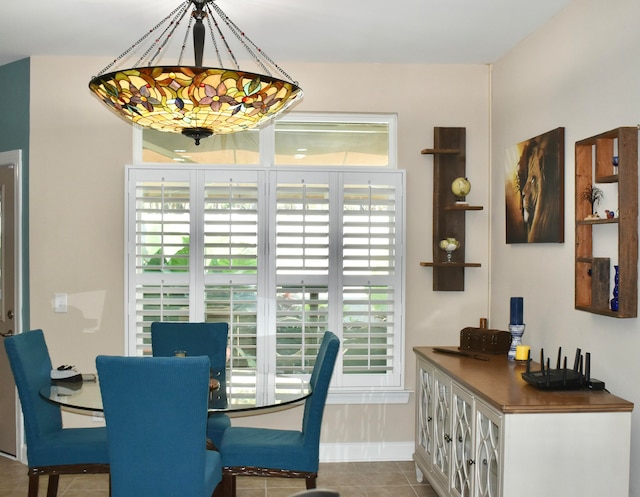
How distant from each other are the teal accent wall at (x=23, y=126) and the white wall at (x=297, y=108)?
0.21 ft

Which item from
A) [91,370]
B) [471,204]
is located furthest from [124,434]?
[471,204]

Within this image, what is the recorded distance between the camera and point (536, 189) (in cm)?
384

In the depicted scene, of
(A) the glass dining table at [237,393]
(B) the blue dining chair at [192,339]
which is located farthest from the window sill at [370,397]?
(A) the glass dining table at [237,393]

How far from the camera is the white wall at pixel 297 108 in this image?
4629mm

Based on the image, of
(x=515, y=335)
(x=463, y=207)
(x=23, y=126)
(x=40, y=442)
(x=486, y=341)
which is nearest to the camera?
(x=40, y=442)

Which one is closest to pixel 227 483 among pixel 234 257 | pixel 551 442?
pixel 551 442

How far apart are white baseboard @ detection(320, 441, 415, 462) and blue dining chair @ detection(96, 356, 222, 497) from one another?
6.42ft

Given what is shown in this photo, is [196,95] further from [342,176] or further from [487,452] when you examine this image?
[342,176]

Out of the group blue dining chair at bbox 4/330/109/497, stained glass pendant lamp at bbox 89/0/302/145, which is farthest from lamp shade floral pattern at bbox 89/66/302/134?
blue dining chair at bbox 4/330/109/497

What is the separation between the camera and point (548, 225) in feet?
12.1

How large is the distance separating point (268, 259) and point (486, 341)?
57.2 inches

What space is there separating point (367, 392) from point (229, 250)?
4.21 ft

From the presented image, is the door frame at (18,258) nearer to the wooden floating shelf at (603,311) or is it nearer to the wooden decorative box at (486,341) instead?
the wooden decorative box at (486,341)

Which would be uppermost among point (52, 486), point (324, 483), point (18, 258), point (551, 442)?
point (18, 258)
